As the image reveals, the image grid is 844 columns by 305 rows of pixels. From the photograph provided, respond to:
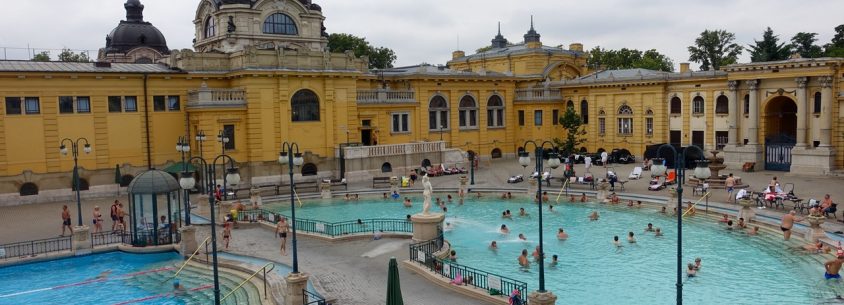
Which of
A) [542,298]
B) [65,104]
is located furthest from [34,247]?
[542,298]

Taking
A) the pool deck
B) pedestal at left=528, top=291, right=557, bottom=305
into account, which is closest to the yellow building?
the pool deck

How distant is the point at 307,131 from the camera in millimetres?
45000

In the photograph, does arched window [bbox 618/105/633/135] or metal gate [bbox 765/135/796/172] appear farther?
arched window [bbox 618/105/633/135]

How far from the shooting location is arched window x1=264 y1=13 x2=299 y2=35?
4703 centimetres

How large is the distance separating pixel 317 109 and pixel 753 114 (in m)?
29.6

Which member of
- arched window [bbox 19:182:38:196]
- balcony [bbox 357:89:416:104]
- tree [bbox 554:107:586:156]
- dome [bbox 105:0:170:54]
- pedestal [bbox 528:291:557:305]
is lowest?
pedestal [bbox 528:291:557:305]

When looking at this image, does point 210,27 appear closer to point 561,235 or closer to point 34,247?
point 34,247

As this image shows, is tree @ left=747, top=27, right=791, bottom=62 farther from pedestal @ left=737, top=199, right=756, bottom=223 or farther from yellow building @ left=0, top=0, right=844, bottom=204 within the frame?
pedestal @ left=737, top=199, right=756, bottom=223

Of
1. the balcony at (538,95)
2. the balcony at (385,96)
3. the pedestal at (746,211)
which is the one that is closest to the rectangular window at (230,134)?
the balcony at (385,96)

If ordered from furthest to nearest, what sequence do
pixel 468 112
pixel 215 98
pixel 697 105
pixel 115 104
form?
1. pixel 468 112
2. pixel 697 105
3. pixel 215 98
4. pixel 115 104

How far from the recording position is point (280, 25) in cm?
4766

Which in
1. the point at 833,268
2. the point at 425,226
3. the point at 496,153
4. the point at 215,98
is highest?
the point at 215,98

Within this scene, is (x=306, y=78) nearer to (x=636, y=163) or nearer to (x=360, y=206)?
(x=360, y=206)

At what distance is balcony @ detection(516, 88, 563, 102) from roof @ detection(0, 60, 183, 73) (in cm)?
2962
